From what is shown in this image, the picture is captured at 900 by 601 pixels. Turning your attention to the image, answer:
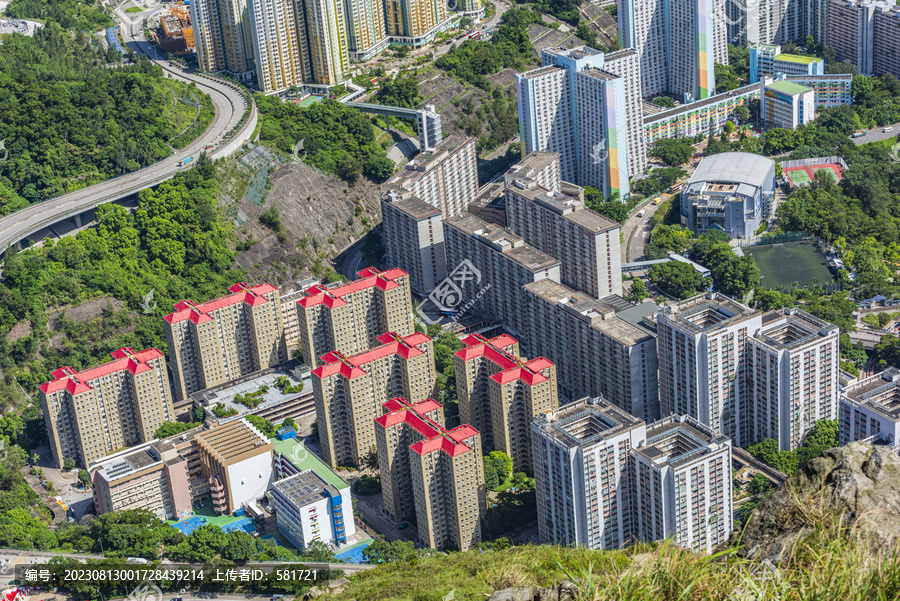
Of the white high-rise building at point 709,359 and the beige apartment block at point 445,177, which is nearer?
the white high-rise building at point 709,359

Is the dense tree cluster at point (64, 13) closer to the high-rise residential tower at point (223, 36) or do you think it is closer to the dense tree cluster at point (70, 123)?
the high-rise residential tower at point (223, 36)

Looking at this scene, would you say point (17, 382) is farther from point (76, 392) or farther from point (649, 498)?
point (649, 498)

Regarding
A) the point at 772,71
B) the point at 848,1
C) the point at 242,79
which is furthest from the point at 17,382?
the point at 848,1

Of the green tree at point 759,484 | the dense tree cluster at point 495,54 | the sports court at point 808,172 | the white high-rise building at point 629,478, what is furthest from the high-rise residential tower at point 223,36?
the green tree at point 759,484

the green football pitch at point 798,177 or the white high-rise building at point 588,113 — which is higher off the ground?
the white high-rise building at point 588,113

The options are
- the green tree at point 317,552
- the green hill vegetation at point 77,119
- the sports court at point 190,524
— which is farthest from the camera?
the green hill vegetation at point 77,119

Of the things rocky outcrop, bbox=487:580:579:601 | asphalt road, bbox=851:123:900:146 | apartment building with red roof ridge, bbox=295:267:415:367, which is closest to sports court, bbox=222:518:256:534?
apartment building with red roof ridge, bbox=295:267:415:367

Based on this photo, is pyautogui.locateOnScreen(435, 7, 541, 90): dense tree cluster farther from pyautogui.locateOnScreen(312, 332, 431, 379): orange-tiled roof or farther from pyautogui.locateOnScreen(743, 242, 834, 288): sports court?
pyautogui.locateOnScreen(312, 332, 431, 379): orange-tiled roof
